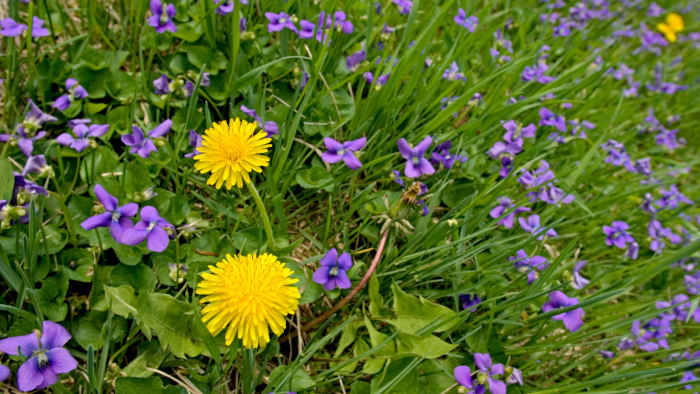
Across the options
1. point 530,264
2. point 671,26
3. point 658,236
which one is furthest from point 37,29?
point 671,26

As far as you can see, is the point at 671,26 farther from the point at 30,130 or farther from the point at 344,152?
the point at 30,130

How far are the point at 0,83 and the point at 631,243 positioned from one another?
2695mm

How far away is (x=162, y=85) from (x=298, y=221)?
729 millimetres

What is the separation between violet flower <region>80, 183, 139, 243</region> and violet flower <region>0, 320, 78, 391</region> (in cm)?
29

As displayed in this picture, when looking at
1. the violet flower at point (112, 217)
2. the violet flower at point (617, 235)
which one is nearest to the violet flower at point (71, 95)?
the violet flower at point (112, 217)

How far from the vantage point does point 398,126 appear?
2.06 m

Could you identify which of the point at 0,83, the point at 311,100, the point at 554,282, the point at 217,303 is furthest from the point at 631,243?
the point at 0,83

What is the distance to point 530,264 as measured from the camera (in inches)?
69.6

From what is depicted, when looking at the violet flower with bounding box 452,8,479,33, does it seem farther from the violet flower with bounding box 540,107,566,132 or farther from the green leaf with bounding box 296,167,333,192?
the green leaf with bounding box 296,167,333,192

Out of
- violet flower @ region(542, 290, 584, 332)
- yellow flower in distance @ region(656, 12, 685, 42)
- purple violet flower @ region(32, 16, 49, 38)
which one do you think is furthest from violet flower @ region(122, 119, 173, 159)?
yellow flower in distance @ region(656, 12, 685, 42)

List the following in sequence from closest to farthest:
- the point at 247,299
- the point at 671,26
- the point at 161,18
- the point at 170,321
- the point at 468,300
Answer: the point at 247,299
the point at 170,321
the point at 468,300
the point at 161,18
the point at 671,26

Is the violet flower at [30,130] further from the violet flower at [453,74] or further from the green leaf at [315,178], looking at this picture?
the violet flower at [453,74]

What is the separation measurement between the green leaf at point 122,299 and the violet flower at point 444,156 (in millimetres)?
1190

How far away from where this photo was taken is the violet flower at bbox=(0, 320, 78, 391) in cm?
114
